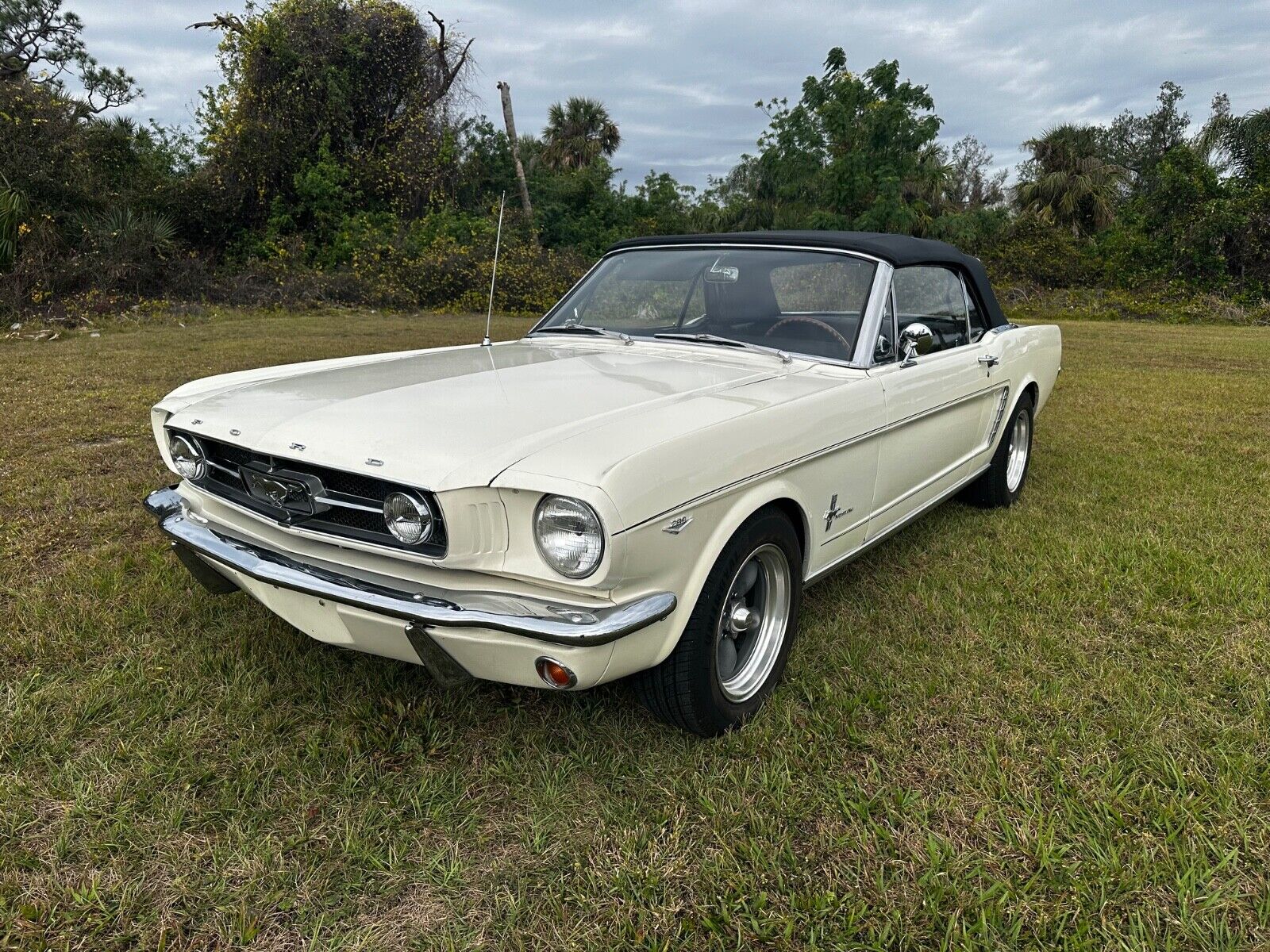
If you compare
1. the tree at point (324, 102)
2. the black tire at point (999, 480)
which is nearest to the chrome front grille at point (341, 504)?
the black tire at point (999, 480)

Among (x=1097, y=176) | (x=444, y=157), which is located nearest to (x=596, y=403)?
(x=444, y=157)

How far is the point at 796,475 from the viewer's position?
2.36 m

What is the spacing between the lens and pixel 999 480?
4.26 m

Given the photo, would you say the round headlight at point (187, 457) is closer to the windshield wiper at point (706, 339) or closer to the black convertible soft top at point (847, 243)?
the windshield wiper at point (706, 339)

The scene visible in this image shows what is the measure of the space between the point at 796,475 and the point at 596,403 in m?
0.61

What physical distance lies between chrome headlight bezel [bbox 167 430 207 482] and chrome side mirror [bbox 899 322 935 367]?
92.5 inches

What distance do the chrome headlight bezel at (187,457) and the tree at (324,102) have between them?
1606 centimetres

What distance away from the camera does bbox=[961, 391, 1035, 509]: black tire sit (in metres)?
4.19

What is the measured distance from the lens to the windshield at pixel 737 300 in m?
3.04

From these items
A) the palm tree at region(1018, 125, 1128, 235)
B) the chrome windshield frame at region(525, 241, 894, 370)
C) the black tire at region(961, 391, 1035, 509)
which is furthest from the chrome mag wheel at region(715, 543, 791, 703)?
the palm tree at region(1018, 125, 1128, 235)

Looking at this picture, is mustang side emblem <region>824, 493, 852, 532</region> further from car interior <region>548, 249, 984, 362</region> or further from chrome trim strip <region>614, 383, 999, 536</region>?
car interior <region>548, 249, 984, 362</region>

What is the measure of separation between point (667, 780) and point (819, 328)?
1706 mm

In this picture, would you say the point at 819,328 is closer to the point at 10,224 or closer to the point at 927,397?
the point at 927,397

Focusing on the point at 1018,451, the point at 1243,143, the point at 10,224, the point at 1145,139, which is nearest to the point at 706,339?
the point at 1018,451
